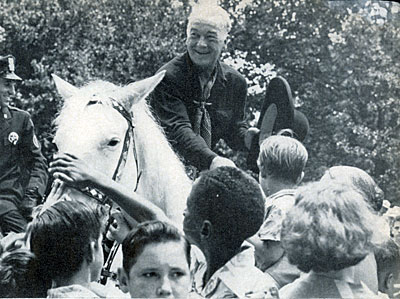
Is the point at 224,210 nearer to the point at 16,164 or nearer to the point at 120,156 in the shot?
the point at 120,156

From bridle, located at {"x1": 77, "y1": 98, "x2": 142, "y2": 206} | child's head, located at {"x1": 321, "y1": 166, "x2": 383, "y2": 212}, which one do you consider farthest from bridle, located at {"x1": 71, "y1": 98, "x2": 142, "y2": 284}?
child's head, located at {"x1": 321, "y1": 166, "x2": 383, "y2": 212}

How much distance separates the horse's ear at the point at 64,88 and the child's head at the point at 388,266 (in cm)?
138

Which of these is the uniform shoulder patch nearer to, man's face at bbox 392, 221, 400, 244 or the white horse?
the white horse

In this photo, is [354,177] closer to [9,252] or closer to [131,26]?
[131,26]

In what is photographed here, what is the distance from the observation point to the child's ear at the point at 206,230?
277cm

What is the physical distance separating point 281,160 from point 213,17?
0.66 metres

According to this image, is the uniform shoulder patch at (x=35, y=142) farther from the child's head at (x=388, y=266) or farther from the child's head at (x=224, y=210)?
the child's head at (x=388, y=266)

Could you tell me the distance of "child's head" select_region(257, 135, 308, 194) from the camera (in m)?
3.10

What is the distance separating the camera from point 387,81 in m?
3.40

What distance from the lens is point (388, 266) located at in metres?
3.23

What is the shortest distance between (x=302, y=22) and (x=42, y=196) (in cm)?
137

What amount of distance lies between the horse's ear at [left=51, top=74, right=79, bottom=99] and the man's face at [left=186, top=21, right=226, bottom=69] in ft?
1.67

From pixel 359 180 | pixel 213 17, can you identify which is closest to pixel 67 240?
pixel 213 17

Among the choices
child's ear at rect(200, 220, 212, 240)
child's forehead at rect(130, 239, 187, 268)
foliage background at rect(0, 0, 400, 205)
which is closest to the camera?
child's forehead at rect(130, 239, 187, 268)
